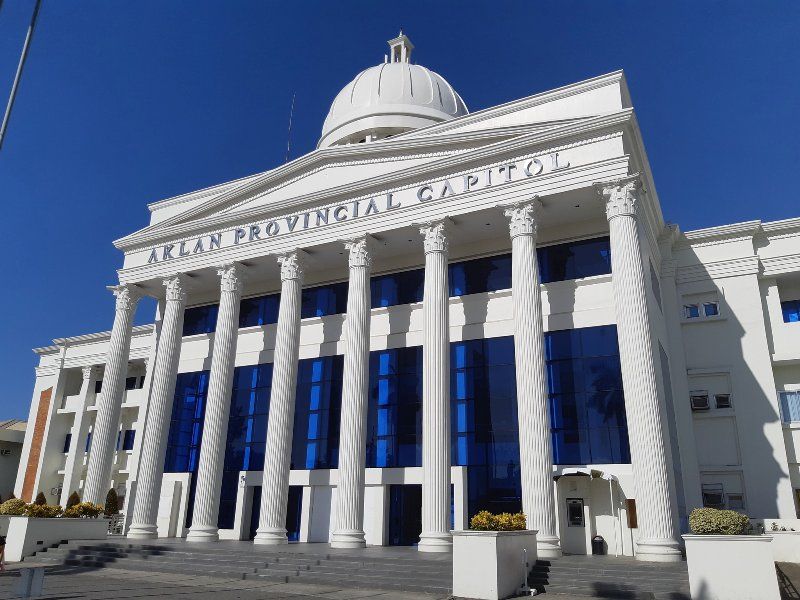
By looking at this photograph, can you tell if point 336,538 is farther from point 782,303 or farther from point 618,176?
point 782,303

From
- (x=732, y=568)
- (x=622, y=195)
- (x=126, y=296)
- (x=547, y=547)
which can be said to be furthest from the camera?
(x=126, y=296)

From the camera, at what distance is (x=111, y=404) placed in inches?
1374

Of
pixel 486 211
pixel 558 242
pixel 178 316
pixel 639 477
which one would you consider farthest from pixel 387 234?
pixel 639 477

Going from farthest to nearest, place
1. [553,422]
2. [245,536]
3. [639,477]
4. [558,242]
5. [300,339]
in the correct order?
[300,339]
[245,536]
[558,242]
[553,422]
[639,477]

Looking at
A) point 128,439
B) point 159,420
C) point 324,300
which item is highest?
point 324,300

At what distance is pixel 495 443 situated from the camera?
2775 cm

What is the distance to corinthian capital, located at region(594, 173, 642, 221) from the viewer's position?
25.0 metres

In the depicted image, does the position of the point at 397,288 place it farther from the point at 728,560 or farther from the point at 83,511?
the point at 728,560

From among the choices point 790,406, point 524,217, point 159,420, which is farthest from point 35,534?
point 790,406

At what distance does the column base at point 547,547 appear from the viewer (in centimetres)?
2166

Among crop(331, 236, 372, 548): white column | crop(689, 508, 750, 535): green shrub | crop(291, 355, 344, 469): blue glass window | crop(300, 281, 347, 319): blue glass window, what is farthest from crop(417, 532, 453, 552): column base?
crop(300, 281, 347, 319): blue glass window

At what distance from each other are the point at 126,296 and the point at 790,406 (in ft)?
120

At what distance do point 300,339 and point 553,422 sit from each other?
48.3 feet

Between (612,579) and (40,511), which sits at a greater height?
(40,511)
